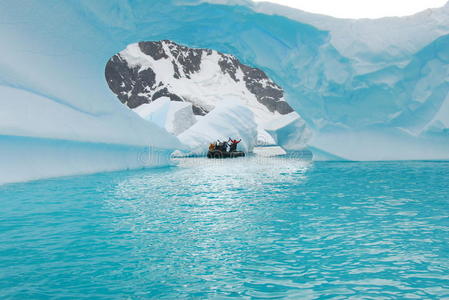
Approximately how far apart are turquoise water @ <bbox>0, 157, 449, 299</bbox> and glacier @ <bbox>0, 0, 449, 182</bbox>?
3.43 metres

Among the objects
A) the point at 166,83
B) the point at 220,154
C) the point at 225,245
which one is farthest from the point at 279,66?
the point at 166,83

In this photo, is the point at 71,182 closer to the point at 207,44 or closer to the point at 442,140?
the point at 207,44

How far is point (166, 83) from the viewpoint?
3255 inches

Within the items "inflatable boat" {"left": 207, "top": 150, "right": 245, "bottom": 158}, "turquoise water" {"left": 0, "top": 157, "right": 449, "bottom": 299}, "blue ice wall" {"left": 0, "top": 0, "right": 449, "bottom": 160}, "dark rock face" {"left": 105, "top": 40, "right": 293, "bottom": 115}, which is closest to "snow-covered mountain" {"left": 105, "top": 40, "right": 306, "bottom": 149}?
"dark rock face" {"left": 105, "top": 40, "right": 293, "bottom": 115}

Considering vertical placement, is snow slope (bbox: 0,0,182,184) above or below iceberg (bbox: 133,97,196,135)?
below

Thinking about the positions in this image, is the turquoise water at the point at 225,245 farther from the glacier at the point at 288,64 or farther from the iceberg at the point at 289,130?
the iceberg at the point at 289,130

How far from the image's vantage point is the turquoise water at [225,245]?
2463 millimetres

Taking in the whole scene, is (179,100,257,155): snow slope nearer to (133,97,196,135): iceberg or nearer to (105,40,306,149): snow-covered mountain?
(133,97,196,135): iceberg

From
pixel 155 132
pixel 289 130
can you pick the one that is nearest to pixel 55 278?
pixel 155 132

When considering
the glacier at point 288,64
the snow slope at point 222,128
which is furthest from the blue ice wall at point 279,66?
the snow slope at point 222,128

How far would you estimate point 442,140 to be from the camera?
40.9 feet

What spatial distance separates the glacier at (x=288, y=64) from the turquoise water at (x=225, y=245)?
343cm

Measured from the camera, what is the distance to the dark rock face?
80.6m

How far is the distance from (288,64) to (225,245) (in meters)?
10.5
